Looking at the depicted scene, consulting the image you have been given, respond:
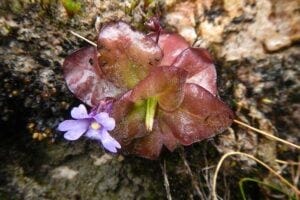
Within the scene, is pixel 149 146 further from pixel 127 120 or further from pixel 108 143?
pixel 108 143

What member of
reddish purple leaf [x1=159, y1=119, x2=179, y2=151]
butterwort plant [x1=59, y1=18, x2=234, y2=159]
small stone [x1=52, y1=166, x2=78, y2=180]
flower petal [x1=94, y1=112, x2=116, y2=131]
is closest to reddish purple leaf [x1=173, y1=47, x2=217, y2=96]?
butterwort plant [x1=59, y1=18, x2=234, y2=159]

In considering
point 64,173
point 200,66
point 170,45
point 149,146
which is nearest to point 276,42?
point 200,66

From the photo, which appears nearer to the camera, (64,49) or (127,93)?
(127,93)

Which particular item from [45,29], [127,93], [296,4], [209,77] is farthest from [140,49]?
[296,4]

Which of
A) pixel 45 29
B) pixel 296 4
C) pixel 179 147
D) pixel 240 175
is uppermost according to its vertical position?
pixel 45 29

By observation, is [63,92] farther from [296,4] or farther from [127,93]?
[296,4]

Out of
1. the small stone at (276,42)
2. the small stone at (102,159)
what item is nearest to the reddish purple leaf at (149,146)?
the small stone at (102,159)

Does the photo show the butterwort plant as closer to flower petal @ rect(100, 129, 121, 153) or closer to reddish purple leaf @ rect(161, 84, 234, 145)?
reddish purple leaf @ rect(161, 84, 234, 145)
